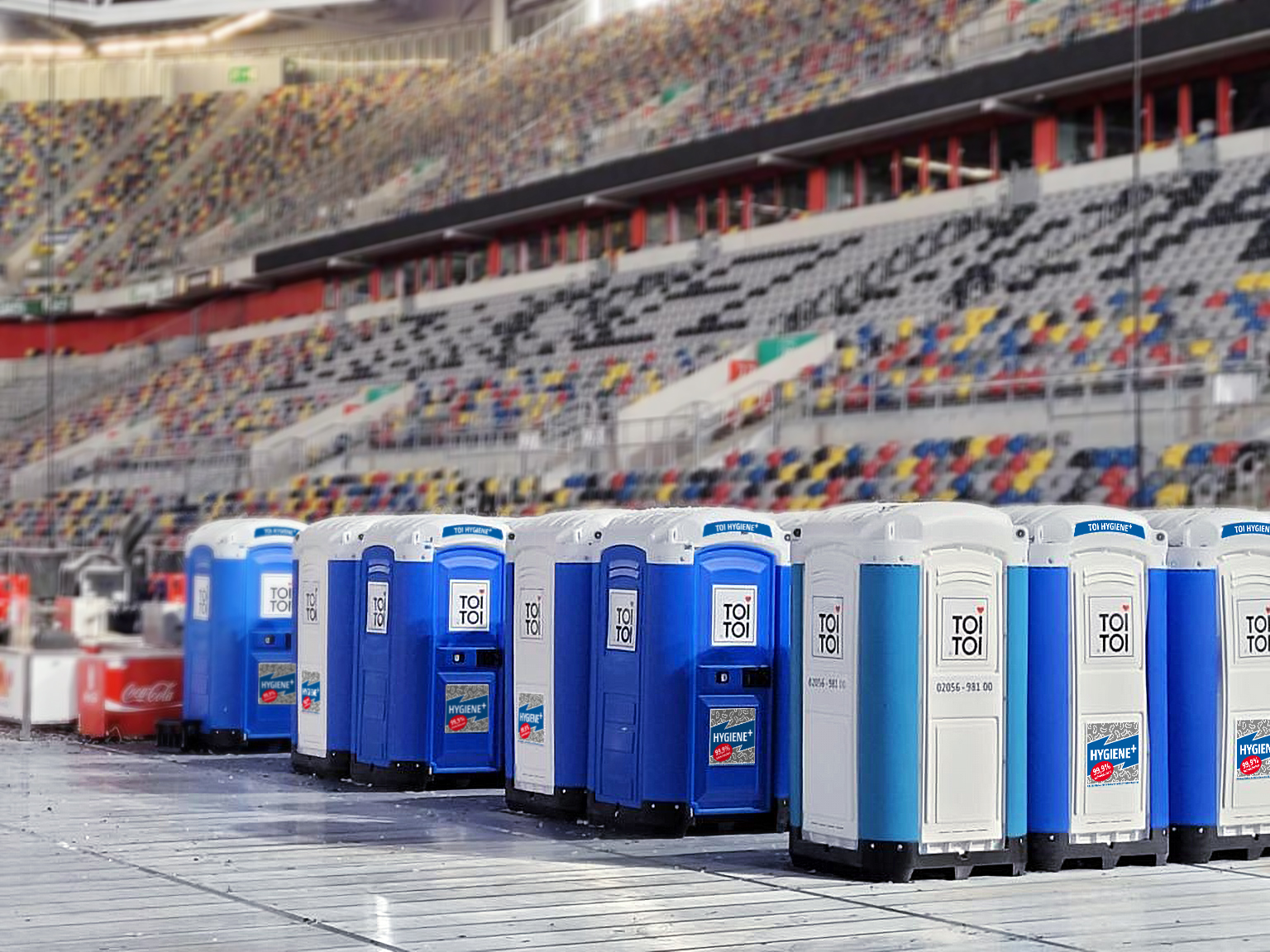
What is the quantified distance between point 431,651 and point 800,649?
12.8 feet

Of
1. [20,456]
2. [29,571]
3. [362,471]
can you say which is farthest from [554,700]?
[20,456]

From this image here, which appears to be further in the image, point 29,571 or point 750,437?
point 750,437

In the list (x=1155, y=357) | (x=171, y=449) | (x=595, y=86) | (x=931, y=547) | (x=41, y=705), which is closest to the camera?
(x=931, y=547)

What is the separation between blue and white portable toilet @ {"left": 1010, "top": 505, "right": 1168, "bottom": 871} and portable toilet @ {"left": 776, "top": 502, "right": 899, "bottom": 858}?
1.00 m

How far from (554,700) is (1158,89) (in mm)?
24745

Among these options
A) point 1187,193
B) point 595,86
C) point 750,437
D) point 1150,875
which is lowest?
point 1150,875

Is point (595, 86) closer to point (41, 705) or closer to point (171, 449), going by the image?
point (171, 449)

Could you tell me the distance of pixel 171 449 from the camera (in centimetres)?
4800

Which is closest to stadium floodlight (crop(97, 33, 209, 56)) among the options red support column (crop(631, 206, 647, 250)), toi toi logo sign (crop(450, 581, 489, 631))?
red support column (crop(631, 206, 647, 250))

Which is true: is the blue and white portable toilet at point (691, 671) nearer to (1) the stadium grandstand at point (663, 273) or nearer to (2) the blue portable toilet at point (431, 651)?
(2) the blue portable toilet at point (431, 651)

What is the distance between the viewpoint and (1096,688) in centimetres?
1002

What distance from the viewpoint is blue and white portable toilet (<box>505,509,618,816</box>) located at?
11727 millimetres

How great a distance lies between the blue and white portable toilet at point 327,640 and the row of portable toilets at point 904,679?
159 cm

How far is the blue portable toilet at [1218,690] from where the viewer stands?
1027cm
